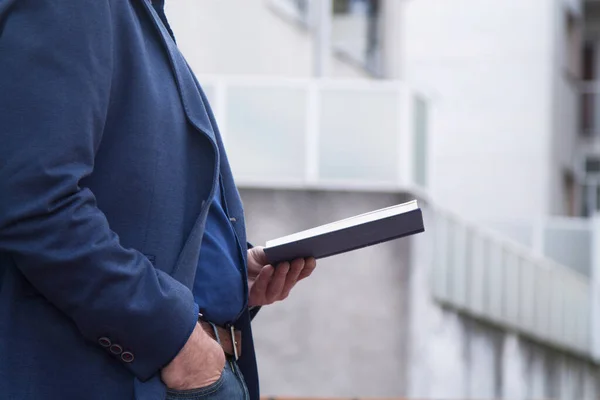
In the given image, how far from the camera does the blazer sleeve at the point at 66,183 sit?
2.02 metres

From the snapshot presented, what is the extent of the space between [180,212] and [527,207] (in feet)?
82.0

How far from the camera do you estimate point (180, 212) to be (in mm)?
2248

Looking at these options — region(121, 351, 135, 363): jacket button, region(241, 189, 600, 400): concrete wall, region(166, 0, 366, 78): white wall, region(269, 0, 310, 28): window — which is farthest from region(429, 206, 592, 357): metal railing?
region(121, 351, 135, 363): jacket button

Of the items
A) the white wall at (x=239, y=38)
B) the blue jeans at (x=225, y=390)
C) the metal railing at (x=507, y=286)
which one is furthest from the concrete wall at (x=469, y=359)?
Answer: the blue jeans at (x=225, y=390)

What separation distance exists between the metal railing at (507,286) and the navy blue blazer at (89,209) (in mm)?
12058

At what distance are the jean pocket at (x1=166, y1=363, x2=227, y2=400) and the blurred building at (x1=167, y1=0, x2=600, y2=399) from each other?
10421 mm

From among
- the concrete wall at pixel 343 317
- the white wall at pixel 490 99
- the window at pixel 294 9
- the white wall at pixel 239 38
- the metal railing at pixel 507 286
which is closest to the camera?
the concrete wall at pixel 343 317

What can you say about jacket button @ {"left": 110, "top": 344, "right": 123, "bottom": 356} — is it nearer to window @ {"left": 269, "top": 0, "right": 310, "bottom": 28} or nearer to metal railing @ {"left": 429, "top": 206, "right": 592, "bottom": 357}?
metal railing @ {"left": 429, "top": 206, "right": 592, "bottom": 357}

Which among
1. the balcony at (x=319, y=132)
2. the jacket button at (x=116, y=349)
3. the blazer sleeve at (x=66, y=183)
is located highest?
the blazer sleeve at (x=66, y=183)

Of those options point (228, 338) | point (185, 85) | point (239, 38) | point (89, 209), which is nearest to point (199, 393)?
point (228, 338)

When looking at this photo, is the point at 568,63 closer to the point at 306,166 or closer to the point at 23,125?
the point at 306,166

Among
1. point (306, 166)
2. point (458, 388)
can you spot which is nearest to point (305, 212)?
point (306, 166)

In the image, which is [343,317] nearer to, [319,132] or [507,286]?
[319,132]

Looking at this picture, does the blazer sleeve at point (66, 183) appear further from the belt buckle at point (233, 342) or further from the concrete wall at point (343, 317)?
the concrete wall at point (343, 317)
